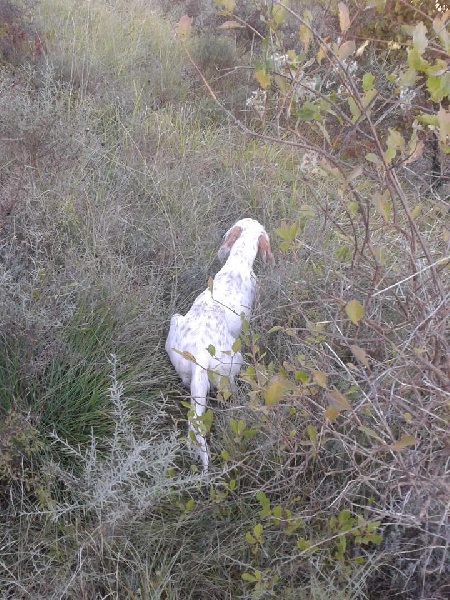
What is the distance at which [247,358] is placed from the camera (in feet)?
9.48

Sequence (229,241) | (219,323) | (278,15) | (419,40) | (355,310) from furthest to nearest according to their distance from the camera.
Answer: (229,241) → (219,323) → (278,15) → (355,310) → (419,40)

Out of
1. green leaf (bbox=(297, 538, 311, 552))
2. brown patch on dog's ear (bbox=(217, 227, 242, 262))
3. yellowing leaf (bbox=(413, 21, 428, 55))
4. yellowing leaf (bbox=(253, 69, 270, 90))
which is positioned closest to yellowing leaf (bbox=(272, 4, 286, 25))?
yellowing leaf (bbox=(253, 69, 270, 90))

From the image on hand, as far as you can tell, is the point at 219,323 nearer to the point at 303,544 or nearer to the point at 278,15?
the point at 303,544

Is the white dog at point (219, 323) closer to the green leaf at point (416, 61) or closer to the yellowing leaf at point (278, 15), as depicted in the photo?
the yellowing leaf at point (278, 15)

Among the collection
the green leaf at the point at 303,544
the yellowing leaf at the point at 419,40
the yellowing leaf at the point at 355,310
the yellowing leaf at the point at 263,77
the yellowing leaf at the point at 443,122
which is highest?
the yellowing leaf at the point at 419,40

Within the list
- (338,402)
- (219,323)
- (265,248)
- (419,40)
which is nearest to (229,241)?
(265,248)

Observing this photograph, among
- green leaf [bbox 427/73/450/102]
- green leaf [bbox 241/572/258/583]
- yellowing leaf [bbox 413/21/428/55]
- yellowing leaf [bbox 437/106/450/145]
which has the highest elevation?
yellowing leaf [bbox 413/21/428/55]

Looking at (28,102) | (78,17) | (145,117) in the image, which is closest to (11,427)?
(28,102)

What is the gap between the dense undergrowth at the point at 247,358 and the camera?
176 cm

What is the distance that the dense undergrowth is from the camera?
5.77 ft

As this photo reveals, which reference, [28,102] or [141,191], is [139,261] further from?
[28,102]

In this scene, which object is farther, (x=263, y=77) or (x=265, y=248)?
(x=265, y=248)

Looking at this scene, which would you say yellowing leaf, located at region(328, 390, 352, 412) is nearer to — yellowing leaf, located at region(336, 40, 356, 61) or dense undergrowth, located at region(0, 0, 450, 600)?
dense undergrowth, located at region(0, 0, 450, 600)

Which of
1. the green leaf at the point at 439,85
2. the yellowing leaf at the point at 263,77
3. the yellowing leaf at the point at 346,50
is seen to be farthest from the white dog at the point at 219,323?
the green leaf at the point at 439,85
